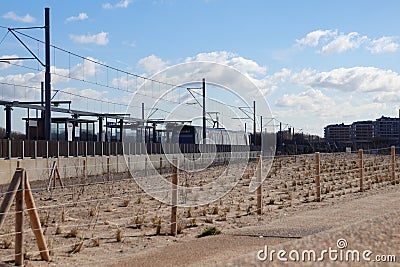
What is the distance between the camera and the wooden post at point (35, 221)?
923cm

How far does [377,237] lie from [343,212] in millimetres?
8706

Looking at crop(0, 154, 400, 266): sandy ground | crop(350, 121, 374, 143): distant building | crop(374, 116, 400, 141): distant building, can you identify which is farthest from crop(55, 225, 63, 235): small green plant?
crop(374, 116, 400, 141): distant building

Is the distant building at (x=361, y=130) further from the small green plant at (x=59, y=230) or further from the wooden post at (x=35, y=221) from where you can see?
the wooden post at (x=35, y=221)

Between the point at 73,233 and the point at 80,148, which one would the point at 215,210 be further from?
the point at 80,148

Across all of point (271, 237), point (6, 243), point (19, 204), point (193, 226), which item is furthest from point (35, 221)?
point (193, 226)

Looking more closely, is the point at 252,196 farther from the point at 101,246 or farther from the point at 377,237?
the point at 377,237

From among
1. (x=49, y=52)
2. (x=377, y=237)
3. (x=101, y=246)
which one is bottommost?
(x=101, y=246)

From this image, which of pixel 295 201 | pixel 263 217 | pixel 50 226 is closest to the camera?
pixel 50 226

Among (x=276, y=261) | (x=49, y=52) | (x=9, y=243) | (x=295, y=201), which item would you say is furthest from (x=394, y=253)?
(x=49, y=52)

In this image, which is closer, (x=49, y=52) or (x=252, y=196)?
(x=252, y=196)

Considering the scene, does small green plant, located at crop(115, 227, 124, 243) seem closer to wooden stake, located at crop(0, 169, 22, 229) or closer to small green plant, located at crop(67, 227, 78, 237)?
small green plant, located at crop(67, 227, 78, 237)

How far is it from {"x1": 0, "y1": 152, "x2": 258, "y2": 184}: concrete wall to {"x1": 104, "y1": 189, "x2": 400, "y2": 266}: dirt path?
8837 mm

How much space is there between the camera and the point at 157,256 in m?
9.69

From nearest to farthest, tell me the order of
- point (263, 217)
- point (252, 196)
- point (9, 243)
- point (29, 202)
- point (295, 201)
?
point (29, 202) < point (9, 243) < point (263, 217) < point (295, 201) < point (252, 196)
